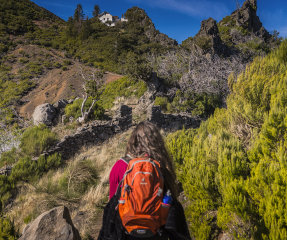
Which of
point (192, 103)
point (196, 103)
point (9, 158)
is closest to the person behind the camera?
point (9, 158)

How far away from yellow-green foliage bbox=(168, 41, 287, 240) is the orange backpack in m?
1.11

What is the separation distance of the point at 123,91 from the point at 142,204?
15.8 m

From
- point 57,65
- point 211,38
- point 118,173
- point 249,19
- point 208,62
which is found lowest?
point 118,173

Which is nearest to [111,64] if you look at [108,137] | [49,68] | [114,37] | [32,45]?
[49,68]

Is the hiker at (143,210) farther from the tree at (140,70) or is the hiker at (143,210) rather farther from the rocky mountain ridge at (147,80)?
the tree at (140,70)

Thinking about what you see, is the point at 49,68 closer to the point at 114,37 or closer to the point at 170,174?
the point at 114,37

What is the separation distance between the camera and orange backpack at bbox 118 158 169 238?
170 cm

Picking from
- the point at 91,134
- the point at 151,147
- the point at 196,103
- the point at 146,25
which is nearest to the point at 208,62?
the point at 196,103

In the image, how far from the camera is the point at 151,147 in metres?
2.17

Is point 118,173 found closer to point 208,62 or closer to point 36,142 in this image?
point 36,142

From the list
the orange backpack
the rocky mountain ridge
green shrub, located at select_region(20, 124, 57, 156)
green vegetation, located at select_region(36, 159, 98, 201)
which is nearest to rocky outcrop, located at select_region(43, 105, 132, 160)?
the rocky mountain ridge

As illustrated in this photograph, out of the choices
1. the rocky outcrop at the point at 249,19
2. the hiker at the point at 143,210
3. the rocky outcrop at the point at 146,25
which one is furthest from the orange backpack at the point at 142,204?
the rocky outcrop at the point at 249,19

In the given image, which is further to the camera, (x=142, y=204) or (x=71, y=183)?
(x=71, y=183)

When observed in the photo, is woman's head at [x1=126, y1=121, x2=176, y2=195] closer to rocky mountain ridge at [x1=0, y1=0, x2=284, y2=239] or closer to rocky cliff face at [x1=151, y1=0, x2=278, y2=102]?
rocky mountain ridge at [x1=0, y1=0, x2=284, y2=239]
